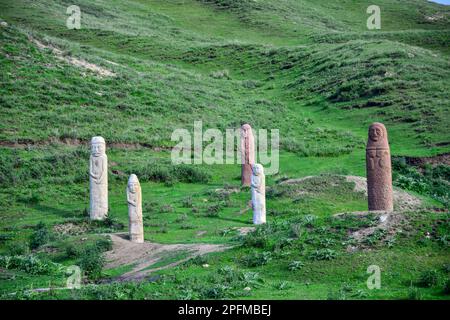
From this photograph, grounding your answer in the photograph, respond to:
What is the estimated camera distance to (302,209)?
92.5ft

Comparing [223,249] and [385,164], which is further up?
[385,164]

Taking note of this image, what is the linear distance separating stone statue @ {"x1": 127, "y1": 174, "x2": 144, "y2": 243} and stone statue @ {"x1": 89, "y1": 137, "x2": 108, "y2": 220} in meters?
4.18

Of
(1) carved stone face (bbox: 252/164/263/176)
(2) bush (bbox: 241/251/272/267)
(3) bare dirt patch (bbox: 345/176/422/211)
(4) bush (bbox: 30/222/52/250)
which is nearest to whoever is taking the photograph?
(2) bush (bbox: 241/251/272/267)

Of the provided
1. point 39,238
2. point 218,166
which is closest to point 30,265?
point 39,238

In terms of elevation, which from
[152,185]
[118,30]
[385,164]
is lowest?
[152,185]

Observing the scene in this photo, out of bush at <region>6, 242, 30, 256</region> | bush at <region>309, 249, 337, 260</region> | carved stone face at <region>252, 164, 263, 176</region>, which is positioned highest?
carved stone face at <region>252, 164, 263, 176</region>

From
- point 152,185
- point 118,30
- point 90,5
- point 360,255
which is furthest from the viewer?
point 90,5

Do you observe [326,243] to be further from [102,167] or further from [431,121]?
[431,121]

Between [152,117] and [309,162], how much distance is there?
39.5 ft

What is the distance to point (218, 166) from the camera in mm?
38688

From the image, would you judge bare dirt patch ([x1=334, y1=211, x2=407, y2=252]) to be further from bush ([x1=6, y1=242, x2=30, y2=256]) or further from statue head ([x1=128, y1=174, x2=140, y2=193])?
bush ([x1=6, y1=242, x2=30, y2=256])

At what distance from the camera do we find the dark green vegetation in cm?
1794

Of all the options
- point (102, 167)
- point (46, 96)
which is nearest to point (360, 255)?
point (102, 167)

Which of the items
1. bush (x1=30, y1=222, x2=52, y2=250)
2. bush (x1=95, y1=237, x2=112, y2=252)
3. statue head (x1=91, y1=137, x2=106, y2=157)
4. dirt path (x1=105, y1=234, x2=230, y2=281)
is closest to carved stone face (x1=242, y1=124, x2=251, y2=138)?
statue head (x1=91, y1=137, x2=106, y2=157)
